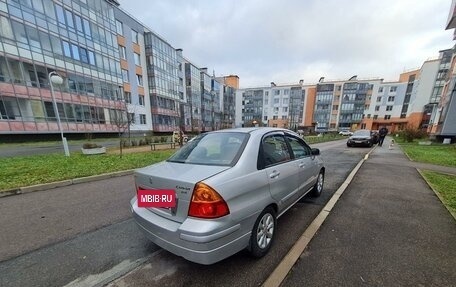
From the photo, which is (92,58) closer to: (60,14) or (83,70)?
(83,70)

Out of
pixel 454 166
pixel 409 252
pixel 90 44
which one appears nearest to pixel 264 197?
pixel 409 252

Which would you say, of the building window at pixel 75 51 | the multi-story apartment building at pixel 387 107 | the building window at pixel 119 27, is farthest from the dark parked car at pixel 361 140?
the multi-story apartment building at pixel 387 107

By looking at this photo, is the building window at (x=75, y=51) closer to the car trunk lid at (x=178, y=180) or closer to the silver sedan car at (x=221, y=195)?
the silver sedan car at (x=221, y=195)

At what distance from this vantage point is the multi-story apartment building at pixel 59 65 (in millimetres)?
17453

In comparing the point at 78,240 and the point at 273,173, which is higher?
the point at 273,173

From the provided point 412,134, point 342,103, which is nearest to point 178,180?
point 412,134

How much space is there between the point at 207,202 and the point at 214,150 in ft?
3.34

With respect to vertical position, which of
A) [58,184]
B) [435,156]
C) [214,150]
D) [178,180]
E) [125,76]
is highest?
[125,76]

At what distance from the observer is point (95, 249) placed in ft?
9.02

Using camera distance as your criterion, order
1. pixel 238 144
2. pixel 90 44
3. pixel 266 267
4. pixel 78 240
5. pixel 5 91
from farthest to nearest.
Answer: pixel 90 44, pixel 5 91, pixel 78 240, pixel 238 144, pixel 266 267

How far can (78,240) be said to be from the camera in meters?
2.97

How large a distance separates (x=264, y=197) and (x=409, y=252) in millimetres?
2137

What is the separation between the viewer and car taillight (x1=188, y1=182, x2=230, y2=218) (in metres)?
1.97

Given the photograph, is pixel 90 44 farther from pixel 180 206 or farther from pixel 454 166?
pixel 454 166
